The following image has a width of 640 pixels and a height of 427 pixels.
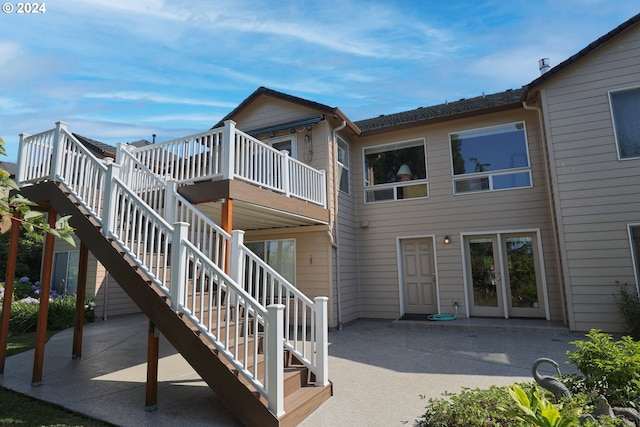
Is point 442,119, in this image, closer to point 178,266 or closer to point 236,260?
point 236,260

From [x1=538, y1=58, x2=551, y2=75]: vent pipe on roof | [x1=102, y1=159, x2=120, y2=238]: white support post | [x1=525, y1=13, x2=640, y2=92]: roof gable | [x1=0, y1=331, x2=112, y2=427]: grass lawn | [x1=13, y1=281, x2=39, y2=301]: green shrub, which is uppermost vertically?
[x1=538, y1=58, x2=551, y2=75]: vent pipe on roof

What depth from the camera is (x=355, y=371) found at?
504 centimetres

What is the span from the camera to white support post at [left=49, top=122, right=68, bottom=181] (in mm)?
5441

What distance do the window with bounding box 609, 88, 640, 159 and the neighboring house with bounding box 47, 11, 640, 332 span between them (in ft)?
0.08

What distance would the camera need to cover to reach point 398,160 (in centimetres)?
Answer: 946

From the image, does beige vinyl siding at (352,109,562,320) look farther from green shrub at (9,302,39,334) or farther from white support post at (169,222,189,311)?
green shrub at (9,302,39,334)

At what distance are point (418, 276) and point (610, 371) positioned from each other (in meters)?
5.83

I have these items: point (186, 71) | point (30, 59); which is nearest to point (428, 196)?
point (186, 71)

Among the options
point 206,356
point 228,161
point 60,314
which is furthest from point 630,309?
point 60,314

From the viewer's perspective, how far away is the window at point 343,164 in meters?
9.24

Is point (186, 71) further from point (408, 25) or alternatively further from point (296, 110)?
point (408, 25)

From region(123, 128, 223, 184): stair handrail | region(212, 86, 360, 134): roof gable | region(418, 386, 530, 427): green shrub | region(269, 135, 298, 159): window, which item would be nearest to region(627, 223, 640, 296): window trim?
region(418, 386, 530, 427): green shrub

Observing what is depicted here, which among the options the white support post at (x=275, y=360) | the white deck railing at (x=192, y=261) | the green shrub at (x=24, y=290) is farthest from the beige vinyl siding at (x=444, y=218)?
the green shrub at (x=24, y=290)

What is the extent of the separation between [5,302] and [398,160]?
8.61m
